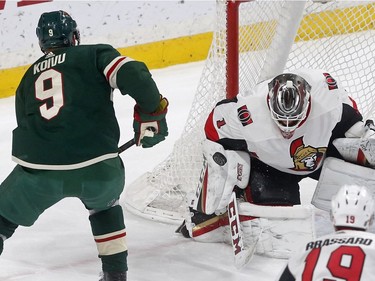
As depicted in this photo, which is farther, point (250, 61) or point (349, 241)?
point (250, 61)

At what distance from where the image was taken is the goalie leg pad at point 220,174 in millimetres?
3264

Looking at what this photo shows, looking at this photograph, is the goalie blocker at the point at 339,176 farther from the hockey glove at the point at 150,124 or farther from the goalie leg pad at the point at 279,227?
the hockey glove at the point at 150,124

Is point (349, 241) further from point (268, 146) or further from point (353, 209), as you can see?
point (268, 146)

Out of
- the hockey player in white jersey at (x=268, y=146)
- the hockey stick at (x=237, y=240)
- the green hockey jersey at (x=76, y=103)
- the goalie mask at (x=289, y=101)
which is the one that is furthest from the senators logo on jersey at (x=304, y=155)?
the green hockey jersey at (x=76, y=103)

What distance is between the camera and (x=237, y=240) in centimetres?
317

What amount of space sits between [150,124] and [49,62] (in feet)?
1.12

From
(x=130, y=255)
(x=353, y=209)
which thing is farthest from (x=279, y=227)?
(x=353, y=209)

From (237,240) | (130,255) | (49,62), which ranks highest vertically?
(49,62)

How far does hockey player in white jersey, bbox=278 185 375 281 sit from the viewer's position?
2.07 metres

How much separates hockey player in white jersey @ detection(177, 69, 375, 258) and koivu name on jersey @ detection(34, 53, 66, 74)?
691 millimetres

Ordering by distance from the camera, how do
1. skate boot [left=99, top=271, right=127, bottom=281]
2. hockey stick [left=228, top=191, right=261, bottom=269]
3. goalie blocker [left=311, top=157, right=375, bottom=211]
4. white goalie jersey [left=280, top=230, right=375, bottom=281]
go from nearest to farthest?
white goalie jersey [left=280, top=230, right=375, bottom=281], skate boot [left=99, top=271, right=127, bottom=281], hockey stick [left=228, top=191, right=261, bottom=269], goalie blocker [left=311, top=157, right=375, bottom=211]

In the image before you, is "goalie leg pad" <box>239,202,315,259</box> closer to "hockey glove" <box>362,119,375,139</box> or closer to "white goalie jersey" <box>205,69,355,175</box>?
"white goalie jersey" <box>205,69,355,175</box>

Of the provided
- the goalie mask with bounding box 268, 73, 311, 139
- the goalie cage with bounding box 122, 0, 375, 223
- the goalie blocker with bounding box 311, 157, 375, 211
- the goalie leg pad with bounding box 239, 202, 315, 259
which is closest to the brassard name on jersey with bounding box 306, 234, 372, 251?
the goalie mask with bounding box 268, 73, 311, 139

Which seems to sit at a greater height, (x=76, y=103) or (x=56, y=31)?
(x=56, y=31)
